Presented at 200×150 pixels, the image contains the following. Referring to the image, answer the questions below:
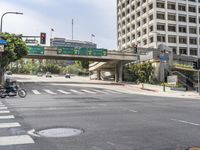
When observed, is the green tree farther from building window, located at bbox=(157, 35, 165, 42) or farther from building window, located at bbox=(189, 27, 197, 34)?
building window, located at bbox=(189, 27, 197, 34)

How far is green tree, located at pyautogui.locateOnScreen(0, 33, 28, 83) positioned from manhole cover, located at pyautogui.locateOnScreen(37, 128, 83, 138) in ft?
110

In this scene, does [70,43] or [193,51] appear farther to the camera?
[70,43]

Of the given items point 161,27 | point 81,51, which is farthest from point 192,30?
point 81,51

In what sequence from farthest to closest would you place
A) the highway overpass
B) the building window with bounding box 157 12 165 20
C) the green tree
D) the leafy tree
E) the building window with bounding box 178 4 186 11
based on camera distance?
the building window with bounding box 178 4 186 11 → the building window with bounding box 157 12 165 20 → the leafy tree → the highway overpass → the green tree

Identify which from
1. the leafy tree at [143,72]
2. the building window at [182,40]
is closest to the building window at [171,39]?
the building window at [182,40]

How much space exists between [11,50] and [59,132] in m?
35.3

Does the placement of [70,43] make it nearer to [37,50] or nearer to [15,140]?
[37,50]

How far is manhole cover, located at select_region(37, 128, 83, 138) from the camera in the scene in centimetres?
866

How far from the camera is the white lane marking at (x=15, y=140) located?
7.69 m

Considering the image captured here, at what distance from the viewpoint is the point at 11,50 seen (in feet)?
139

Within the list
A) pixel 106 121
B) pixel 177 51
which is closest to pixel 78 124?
Result: pixel 106 121

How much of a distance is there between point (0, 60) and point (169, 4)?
2355 inches

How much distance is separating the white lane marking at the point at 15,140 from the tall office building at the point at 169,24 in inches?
3016

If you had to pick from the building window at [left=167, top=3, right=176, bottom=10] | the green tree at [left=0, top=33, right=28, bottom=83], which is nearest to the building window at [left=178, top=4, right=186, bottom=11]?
the building window at [left=167, top=3, right=176, bottom=10]
